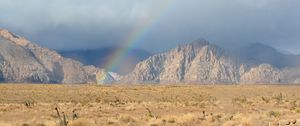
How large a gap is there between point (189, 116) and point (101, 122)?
6.78 meters

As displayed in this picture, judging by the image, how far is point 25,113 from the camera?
51844mm

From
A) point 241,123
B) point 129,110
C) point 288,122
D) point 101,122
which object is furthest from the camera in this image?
point 129,110

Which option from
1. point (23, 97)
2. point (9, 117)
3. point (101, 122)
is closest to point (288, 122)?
point (101, 122)

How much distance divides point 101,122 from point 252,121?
11.3 metres

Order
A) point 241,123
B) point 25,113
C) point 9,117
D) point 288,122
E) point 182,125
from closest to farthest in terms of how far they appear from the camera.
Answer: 1. point 288,122
2. point 241,123
3. point 182,125
4. point 9,117
5. point 25,113

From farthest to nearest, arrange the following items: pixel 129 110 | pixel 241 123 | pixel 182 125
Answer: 1. pixel 129 110
2. pixel 182 125
3. pixel 241 123

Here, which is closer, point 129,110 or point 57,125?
point 57,125

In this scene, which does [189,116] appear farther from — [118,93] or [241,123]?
[118,93]

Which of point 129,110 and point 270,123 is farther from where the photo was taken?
point 129,110

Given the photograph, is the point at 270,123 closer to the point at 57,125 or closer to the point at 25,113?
the point at 57,125

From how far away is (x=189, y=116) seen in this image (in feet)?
133

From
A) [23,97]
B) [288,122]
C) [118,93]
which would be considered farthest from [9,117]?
[118,93]

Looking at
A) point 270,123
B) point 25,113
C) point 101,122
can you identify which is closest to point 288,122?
point 270,123

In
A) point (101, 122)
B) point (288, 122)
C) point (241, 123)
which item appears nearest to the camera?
point (288, 122)
